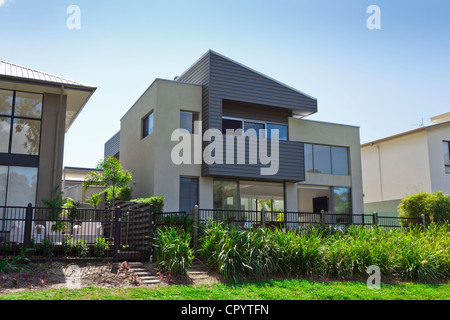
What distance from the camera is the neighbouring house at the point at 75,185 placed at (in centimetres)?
2331

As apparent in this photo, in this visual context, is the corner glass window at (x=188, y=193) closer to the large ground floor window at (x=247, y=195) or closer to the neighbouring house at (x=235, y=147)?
the neighbouring house at (x=235, y=147)

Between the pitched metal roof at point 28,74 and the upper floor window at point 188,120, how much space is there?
460 cm

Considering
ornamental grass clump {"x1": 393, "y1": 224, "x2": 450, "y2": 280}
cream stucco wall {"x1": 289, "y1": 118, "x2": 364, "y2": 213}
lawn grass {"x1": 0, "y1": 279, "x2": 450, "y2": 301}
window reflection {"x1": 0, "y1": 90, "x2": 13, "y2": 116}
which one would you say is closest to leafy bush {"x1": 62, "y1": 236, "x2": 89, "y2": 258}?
lawn grass {"x1": 0, "y1": 279, "x2": 450, "y2": 301}

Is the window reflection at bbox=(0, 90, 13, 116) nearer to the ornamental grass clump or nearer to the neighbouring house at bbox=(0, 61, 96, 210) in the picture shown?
the neighbouring house at bbox=(0, 61, 96, 210)

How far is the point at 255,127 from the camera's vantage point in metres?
20.1

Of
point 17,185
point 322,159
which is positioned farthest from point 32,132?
point 322,159

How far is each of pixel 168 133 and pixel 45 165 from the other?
487 centimetres

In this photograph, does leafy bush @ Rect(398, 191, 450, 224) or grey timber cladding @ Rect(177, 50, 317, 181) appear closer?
grey timber cladding @ Rect(177, 50, 317, 181)

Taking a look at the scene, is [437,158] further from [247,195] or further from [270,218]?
[270,218]

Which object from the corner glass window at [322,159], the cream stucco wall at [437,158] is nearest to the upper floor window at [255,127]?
the corner glass window at [322,159]

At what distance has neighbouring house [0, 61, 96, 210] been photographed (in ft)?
47.5

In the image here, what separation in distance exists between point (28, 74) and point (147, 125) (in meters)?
5.98

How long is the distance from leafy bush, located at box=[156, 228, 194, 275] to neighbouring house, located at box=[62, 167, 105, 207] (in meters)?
12.5
